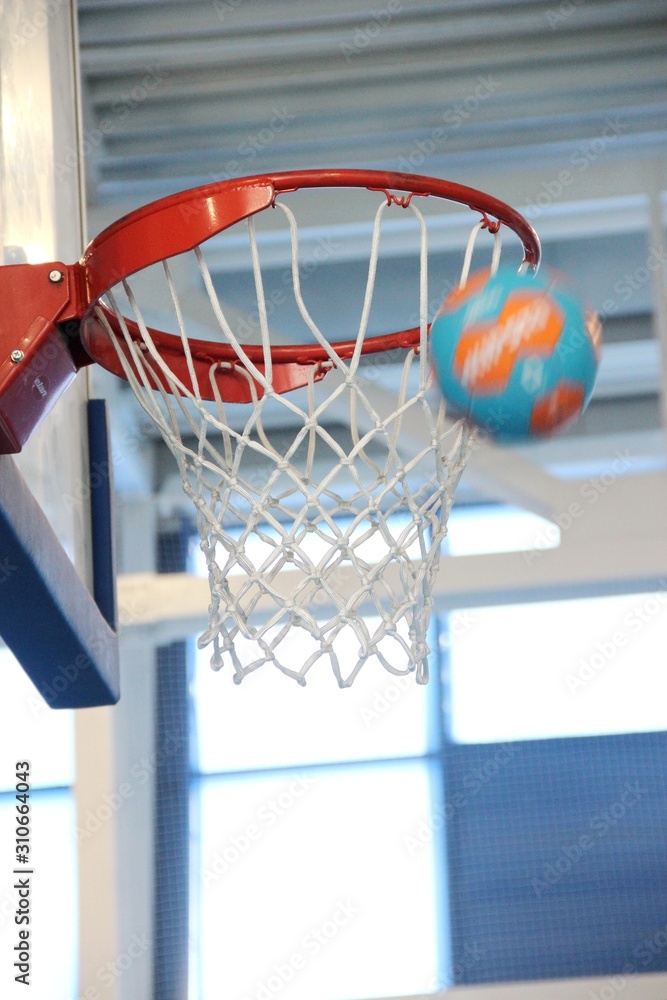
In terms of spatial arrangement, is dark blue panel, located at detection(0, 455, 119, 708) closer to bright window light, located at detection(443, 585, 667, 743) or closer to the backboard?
the backboard

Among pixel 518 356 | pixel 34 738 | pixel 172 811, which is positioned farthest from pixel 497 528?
pixel 518 356

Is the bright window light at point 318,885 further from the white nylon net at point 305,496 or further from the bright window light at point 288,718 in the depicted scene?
the white nylon net at point 305,496

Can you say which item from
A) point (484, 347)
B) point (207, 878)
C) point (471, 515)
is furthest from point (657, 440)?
point (484, 347)

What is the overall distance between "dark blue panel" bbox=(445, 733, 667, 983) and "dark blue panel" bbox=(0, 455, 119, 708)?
254 cm

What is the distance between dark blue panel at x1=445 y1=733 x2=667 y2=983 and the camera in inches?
142

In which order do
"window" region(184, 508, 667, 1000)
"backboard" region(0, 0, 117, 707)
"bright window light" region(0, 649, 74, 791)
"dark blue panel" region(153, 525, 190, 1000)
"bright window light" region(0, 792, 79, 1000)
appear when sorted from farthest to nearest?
"bright window light" region(0, 649, 74, 791) → "window" region(184, 508, 667, 1000) → "dark blue panel" region(153, 525, 190, 1000) → "bright window light" region(0, 792, 79, 1000) → "backboard" region(0, 0, 117, 707)

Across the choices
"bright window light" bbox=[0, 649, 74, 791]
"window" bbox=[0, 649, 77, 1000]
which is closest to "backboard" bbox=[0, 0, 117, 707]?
"window" bbox=[0, 649, 77, 1000]

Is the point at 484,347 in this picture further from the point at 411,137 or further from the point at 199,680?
the point at 199,680

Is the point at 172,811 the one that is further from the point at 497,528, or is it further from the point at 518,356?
the point at 518,356

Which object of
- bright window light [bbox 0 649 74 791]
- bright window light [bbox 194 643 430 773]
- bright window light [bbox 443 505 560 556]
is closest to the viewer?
bright window light [bbox 0 649 74 791]

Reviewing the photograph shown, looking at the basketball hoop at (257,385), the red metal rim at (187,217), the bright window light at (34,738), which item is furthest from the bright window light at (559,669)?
the red metal rim at (187,217)

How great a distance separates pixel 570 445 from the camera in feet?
13.8

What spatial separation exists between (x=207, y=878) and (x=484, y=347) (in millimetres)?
3104

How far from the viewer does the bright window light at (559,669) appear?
158 inches
